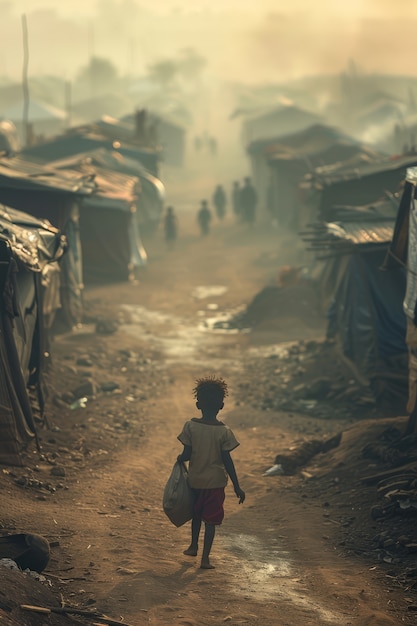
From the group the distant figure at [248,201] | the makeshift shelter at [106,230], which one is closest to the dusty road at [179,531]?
the makeshift shelter at [106,230]

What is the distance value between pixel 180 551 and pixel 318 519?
185 cm

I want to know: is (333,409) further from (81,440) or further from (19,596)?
(19,596)

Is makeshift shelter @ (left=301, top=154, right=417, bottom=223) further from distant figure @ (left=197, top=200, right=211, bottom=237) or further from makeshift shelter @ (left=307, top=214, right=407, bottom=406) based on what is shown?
distant figure @ (left=197, top=200, right=211, bottom=237)

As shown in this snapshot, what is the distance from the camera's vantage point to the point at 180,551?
8094mm

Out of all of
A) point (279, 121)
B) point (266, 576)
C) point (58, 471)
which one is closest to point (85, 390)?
point (58, 471)

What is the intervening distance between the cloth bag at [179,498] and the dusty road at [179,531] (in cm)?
42


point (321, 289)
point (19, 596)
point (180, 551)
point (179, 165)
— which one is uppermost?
point (19, 596)

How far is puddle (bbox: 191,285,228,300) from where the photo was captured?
25062 millimetres

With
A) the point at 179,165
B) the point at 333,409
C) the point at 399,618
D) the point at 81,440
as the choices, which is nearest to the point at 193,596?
the point at 399,618

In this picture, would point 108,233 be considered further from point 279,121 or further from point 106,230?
point 279,121

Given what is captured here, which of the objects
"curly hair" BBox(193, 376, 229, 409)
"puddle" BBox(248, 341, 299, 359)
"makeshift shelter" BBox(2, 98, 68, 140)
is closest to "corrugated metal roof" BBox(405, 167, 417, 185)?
"curly hair" BBox(193, 376, 229, 409)

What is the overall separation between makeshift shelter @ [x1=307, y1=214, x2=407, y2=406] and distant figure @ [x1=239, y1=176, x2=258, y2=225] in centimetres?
1979

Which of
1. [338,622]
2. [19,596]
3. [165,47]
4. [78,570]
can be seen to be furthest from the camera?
[165,47]

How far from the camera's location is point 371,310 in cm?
1478
